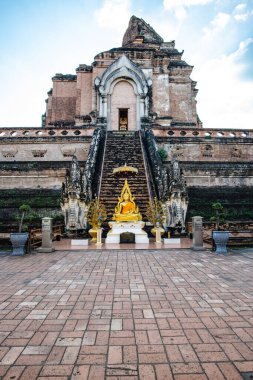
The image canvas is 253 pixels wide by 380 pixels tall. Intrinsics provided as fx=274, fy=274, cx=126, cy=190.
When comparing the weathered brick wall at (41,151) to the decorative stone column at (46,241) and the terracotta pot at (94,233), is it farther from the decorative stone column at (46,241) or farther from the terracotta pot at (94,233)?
the decorative stone column at (46,241)

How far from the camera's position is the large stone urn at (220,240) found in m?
8.86

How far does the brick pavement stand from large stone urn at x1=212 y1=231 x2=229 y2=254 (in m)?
2.20

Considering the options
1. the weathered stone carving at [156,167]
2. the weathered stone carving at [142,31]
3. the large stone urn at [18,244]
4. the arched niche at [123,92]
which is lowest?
the large stone urn at [18,244]

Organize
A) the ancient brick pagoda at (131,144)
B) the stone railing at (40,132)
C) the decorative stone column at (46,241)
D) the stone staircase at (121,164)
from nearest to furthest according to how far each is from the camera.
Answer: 1. the decorative stone column at (46,241)
2. the stone staircase at (121,164)
3. the ancient brick pagoda at (131,144)
4. the stone railing at (40,132)

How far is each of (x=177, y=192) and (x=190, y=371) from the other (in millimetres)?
10224

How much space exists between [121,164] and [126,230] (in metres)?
6.56

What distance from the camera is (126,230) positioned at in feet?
36.6

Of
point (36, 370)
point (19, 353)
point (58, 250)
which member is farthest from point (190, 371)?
point (58, 250)

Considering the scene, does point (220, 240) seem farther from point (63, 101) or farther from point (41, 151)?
point (63, 101)

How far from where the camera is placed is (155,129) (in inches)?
804

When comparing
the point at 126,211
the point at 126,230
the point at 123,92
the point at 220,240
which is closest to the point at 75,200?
the point at 126,211

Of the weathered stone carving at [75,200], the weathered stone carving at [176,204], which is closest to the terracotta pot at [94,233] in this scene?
the weathered stone carving at [75,200]

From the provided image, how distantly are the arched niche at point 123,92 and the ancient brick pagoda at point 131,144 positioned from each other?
0.08 meters

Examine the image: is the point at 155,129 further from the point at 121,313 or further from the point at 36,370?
the point at 36,370
